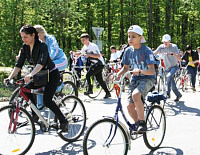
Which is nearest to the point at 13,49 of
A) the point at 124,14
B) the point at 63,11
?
the point at 63,11

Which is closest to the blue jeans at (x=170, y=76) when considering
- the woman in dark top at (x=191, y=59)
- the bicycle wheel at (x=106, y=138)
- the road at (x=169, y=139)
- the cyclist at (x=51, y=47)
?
the road at (x=169, y=139)

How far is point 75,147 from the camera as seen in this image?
17.0ft

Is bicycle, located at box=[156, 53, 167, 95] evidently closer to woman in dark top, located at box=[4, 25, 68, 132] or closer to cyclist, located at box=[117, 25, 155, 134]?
cyclist, located at box=[117, 25, 155, 134]

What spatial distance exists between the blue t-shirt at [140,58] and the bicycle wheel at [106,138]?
1.22m

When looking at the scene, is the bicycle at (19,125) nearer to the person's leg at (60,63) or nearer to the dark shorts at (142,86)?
the dark shorts at (142,86)

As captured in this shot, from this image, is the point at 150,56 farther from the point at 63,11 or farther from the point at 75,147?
the point at 63,11

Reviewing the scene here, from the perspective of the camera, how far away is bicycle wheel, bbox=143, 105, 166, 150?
4.90m

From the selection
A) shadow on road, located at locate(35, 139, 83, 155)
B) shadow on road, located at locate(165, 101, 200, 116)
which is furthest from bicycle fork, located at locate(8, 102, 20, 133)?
shadow on road, located at locate(165, 101, 200, 116)

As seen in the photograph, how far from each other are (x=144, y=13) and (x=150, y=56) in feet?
130

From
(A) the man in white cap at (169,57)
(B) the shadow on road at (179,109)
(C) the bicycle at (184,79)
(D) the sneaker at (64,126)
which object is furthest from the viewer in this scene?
(C) the bicycle at (184,79)

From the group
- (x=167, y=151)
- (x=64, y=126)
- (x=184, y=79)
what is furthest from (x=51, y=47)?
(x=184, y=79)

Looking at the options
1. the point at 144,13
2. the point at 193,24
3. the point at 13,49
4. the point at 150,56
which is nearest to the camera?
the point at 150,56

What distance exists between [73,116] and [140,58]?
→ 1545 millimetres

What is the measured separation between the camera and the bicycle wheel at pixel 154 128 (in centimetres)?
490
